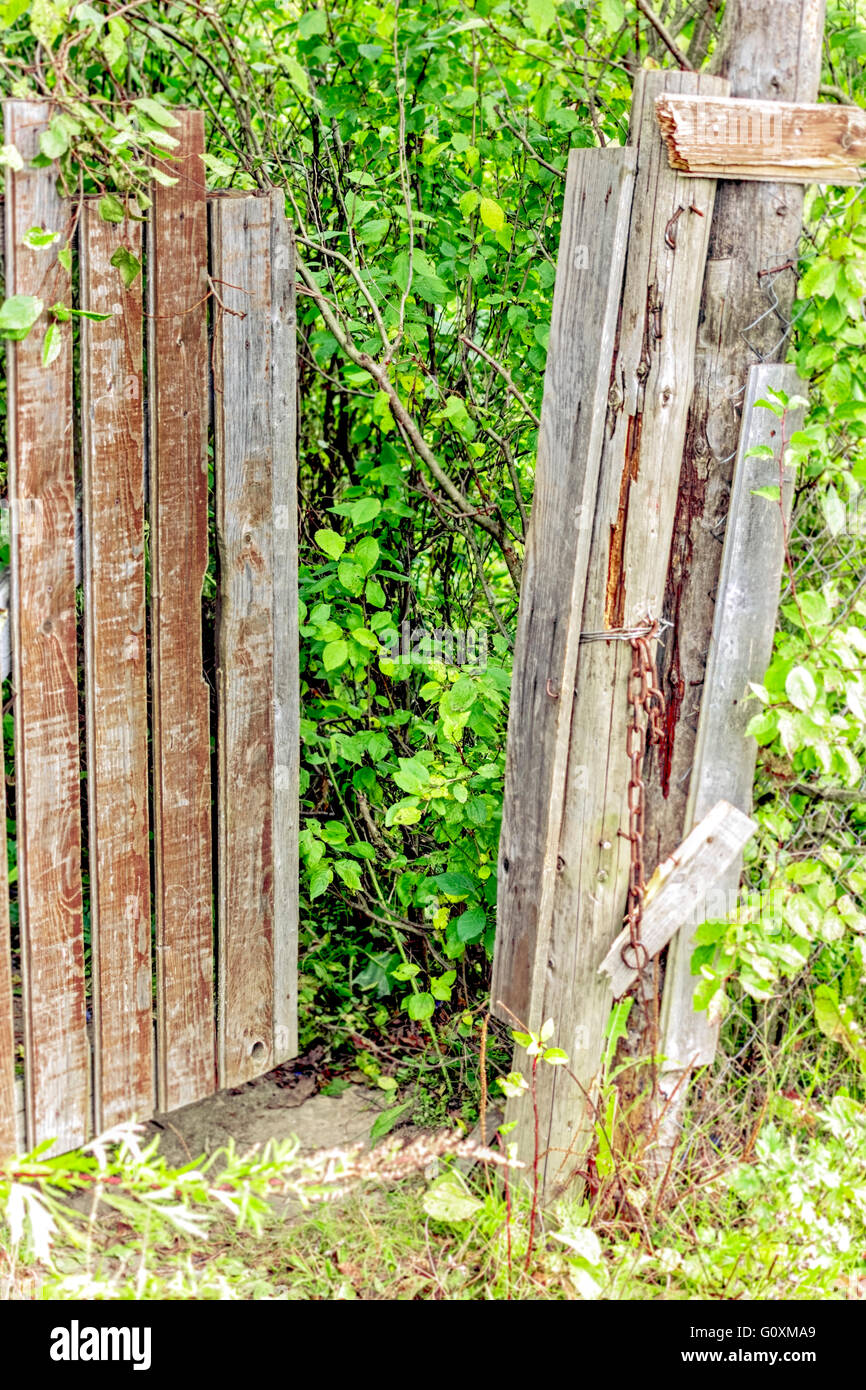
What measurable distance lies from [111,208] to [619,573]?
121cm

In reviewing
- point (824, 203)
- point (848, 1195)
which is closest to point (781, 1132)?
point (848, 1195)

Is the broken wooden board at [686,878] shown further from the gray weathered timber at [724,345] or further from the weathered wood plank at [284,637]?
the weathered wood plank at [284,637]

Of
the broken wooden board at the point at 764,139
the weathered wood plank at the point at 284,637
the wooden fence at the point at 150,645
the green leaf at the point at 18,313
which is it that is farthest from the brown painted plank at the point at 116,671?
the broken wooden board at the point at 764,139

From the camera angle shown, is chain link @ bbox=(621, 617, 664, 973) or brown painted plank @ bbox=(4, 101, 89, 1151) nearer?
brown painted plank @ bbox=(4, 101, 89, 1151)

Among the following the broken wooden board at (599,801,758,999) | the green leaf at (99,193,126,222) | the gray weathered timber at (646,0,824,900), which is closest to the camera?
the green leaf at (99,193,126,222)

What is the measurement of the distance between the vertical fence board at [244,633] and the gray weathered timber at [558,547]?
57 centimetres

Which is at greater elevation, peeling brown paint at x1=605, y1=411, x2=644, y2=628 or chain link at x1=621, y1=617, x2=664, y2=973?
peeling brown paint at x1=605, y1=411, x2=644, y2=628

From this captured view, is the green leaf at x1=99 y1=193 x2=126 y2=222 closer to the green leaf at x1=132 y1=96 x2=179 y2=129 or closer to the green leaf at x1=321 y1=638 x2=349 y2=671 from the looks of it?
the green leaf at x1=132 y1=96 x2=179 y2=129

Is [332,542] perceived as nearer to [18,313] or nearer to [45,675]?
[45,675]

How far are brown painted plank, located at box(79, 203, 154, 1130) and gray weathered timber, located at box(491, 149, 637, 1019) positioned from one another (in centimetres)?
81

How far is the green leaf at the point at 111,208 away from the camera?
2236 mm

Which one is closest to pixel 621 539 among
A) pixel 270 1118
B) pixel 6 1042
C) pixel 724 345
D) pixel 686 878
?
pixel 724 345

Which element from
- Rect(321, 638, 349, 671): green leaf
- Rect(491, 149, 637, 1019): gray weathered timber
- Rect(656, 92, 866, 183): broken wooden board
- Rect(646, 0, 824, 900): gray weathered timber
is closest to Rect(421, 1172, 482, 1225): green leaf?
Rect(491, 149, 637, 1019): gray weathered timber

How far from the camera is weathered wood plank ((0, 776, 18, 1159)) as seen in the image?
7.91 ft
